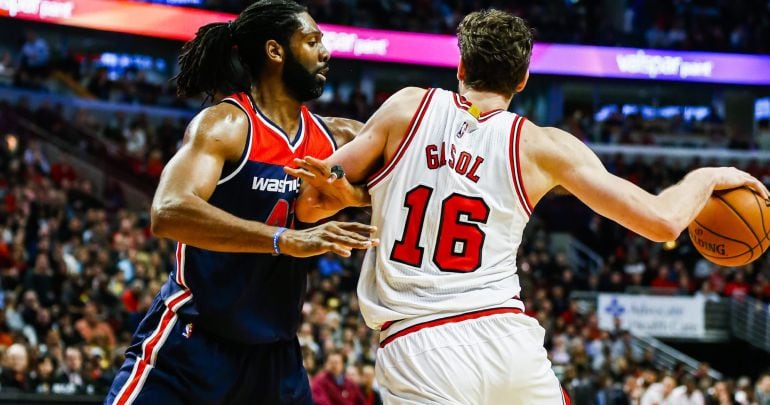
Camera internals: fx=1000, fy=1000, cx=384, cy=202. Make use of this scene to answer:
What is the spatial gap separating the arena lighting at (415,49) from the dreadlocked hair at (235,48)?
54.4 ft

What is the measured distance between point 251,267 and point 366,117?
61.3 ft

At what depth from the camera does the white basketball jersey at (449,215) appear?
11.5 ft

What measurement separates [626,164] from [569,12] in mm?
4599

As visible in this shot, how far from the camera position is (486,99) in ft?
12.1

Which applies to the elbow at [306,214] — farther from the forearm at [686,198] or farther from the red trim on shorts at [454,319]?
the forearm at [686,198]

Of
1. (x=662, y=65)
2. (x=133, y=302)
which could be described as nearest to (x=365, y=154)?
(x=133, y=302)

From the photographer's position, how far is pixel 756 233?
13.3 feet

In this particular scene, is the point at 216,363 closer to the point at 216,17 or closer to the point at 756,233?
the point at 756,233

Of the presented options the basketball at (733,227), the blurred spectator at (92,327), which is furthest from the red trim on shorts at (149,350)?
→ the blurred spectator at (92,327)

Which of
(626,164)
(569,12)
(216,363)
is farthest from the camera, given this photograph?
(569,12)

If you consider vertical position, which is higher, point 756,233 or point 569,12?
point 569,12

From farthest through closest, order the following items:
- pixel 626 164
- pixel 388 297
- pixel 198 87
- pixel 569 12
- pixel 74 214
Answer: pixel 569 12, pixel 626 164, pixel 74 214, pixel 198 87, pixel 388 297

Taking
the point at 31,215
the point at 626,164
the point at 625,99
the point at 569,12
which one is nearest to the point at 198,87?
the point at 31,215

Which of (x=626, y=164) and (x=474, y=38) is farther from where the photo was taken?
(x=626, y=164)
